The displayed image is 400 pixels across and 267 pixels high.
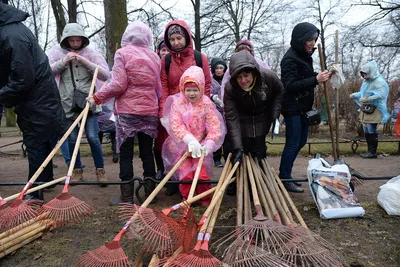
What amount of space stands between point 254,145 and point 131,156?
1380mm

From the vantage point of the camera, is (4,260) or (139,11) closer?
(4,260)

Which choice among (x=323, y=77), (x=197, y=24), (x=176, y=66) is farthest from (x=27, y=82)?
(x=197, y=24)

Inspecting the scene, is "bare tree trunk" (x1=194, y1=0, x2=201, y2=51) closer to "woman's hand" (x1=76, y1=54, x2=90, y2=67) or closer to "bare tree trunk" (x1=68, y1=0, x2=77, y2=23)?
"bare tree trunk" (x1=68, y1=0, x2=77, y2=23)

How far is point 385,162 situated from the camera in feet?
17.8

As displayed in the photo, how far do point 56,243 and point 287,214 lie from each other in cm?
194

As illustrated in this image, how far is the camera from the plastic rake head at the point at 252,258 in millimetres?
1828

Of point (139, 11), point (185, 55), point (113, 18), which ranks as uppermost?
point (139, 11)

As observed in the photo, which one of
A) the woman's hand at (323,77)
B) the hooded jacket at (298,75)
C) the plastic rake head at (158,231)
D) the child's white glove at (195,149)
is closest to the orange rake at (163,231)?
the plastic rake head at (158,231)

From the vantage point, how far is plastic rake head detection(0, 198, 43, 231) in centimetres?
243

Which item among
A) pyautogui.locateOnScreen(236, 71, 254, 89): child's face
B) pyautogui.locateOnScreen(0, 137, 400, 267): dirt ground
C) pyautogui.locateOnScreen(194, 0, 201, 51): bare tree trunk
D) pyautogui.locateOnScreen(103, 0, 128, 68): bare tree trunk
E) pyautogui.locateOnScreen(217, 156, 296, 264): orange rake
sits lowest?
pyautogui.locateOnScreen(0, 137, 400, 267): dirt ground

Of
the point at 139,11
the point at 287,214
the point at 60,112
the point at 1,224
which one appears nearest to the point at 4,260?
the point at 1,224

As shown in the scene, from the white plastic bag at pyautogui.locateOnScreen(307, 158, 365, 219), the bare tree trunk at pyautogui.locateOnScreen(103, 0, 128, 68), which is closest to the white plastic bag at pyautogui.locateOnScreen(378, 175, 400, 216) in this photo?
the white plastic bag at pyautogui.locateOnScreen(307, 158, 365, 219)

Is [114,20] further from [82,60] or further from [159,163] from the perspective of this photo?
[159,163]

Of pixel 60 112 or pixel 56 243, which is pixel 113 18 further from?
pixel 56 243
